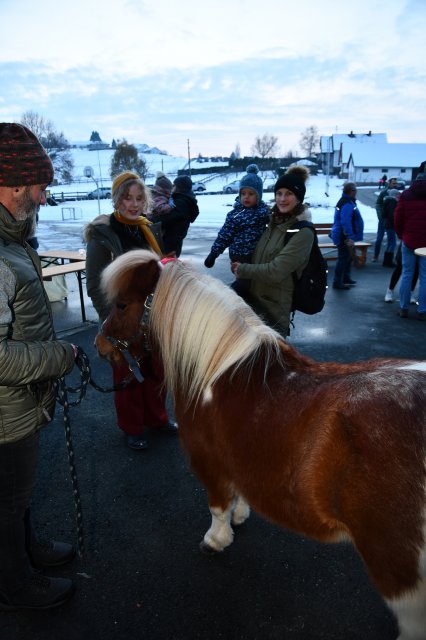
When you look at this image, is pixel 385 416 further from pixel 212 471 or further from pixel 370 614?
pixel 370 614

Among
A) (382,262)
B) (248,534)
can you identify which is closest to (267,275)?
(248,534)

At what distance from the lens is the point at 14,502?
201 cm

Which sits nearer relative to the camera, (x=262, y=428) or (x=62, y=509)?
(x=262, y=428)

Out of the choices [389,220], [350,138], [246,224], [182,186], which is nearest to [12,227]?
[246,224]

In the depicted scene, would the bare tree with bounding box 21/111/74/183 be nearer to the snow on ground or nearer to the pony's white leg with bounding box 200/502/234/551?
the snow on ground

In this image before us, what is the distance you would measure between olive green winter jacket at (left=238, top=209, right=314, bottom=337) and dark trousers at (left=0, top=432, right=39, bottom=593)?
1995 mm

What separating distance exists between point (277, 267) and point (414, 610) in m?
2.22

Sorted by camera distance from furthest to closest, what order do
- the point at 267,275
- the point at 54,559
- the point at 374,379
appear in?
1. the point at 267,275
2. the point at 54,559
3. the point at 374,379

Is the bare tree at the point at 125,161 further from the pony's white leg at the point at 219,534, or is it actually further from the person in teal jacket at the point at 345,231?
the pony's white leg at the point at 219,534

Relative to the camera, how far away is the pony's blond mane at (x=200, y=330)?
81.7 inches

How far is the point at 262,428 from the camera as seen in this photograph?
6.19ft

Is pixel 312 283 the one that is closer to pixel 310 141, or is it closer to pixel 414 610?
pixel 414 610

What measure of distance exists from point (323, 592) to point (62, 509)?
177cm

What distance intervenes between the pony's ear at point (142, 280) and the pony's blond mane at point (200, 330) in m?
0.06
